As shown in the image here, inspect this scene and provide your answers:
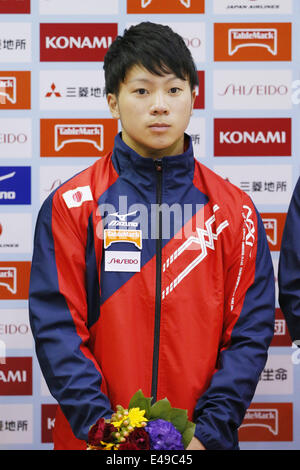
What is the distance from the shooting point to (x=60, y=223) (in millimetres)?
1580

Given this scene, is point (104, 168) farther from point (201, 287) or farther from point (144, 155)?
point (201, 287)

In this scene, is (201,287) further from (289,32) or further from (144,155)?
(289,32)

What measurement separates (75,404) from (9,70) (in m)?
1.21

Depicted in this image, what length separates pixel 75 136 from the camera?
2.08 m

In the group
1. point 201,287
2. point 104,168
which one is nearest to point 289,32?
point 104,168

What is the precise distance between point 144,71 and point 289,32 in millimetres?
768

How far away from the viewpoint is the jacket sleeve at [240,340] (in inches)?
58.8

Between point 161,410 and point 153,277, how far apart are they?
369 millimetres

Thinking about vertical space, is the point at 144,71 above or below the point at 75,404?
above

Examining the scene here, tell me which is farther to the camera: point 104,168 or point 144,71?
point 104,168

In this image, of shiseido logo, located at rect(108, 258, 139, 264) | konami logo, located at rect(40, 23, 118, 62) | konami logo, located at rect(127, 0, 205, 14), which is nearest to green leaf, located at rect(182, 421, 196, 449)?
shiseido logo, located at rect(108, 258, 139, 264)
